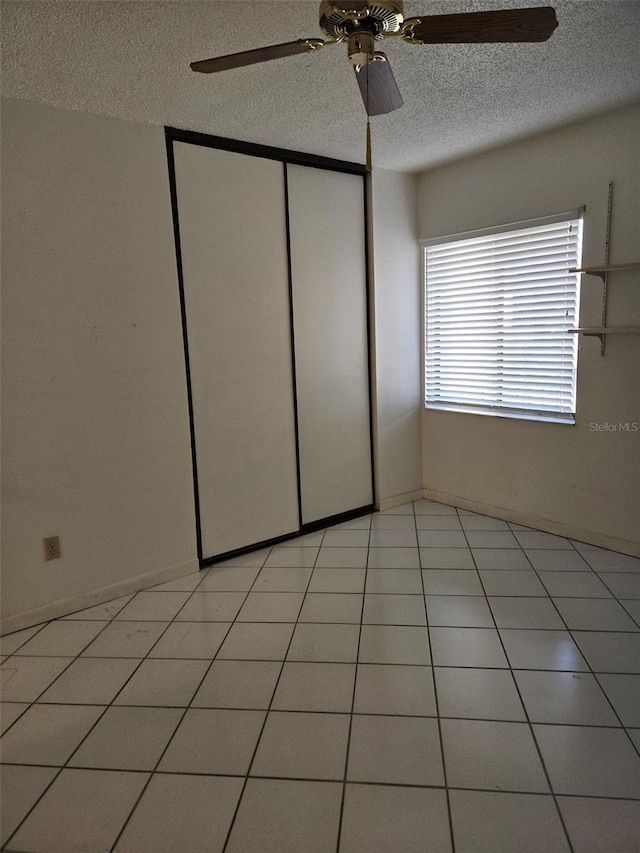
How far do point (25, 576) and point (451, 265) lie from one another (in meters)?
3.35

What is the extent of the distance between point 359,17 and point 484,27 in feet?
1.16

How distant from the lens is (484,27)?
5.15 ft

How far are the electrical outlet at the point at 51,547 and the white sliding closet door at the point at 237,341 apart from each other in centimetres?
81

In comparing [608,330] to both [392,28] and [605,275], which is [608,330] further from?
[392,28]

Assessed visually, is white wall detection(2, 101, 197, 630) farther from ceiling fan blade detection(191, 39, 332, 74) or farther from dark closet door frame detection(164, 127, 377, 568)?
ceiling fan blade detection(191, 39, 332, 74)

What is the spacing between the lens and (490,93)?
270 cm

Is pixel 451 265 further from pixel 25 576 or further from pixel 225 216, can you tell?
pixel 25 576

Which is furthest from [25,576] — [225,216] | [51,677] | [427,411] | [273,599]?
[427,411]

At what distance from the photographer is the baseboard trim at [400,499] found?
14.1ft

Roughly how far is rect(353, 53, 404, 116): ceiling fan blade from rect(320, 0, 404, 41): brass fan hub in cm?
8

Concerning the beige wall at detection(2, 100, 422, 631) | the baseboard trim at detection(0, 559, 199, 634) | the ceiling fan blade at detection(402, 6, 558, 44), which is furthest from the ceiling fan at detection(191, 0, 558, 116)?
the baseboard trim at detection(0, 559, 199, 634)

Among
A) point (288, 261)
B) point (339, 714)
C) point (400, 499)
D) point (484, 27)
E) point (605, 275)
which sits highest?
point (484, 27)

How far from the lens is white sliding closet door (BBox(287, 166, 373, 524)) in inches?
146

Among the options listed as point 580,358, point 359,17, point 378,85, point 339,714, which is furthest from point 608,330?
point 339,714
